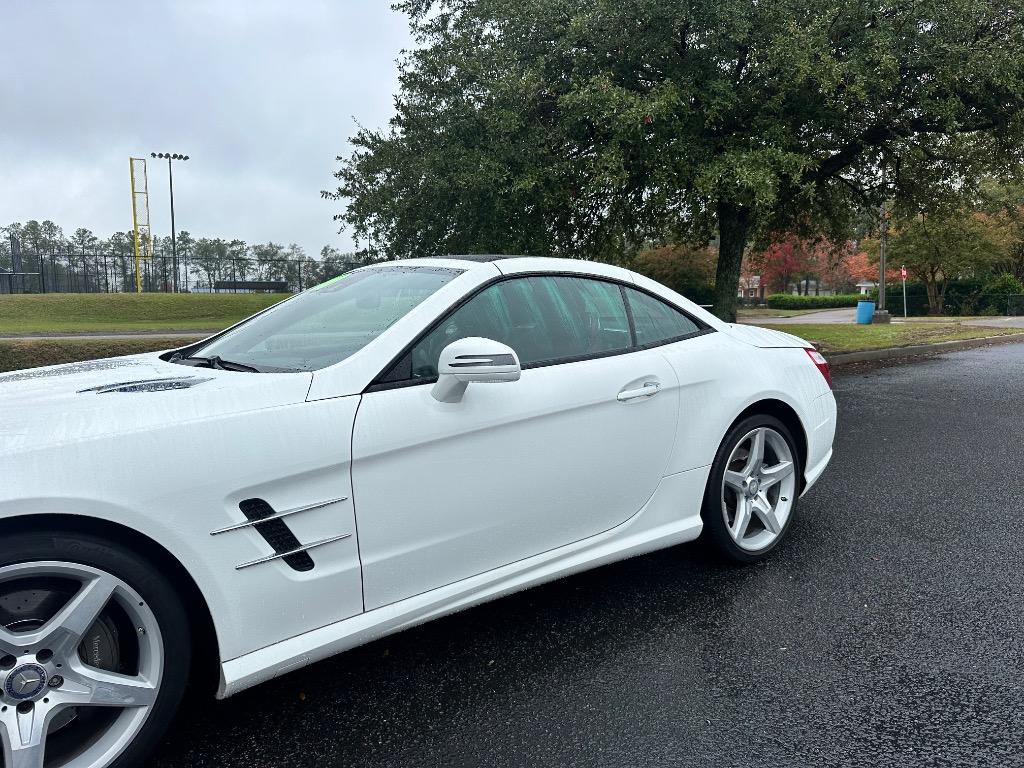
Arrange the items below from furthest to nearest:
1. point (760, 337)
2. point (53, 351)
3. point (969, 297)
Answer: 1. point (969, 297)
2. point (53, 351)
3. point (760, 337)

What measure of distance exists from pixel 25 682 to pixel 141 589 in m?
0.33

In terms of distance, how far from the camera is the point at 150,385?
2.31m

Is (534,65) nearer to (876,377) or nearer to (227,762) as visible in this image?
(876,377)

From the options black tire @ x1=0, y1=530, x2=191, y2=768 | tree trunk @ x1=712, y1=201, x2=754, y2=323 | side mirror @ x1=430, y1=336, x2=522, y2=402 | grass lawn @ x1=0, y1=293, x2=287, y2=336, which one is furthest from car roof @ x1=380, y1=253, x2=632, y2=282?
grass lawn @ x1=0, y1=293, x2=287, y2=336

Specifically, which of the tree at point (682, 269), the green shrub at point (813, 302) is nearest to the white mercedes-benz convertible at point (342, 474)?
the tree at point (682, 269)

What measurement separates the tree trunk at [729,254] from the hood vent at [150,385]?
13.7 m

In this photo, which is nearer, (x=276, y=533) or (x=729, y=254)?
(x=276, y=533)

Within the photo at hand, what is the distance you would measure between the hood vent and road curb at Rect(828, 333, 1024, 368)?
11.9 meters

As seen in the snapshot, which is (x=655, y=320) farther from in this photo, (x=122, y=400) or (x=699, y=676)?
(x=122, y=400)

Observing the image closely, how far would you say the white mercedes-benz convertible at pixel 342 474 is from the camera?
72.4 inches

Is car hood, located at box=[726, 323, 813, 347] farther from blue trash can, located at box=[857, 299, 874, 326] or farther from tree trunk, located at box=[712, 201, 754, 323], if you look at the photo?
blue trash can, located at box=[857, 299, 874, 326]

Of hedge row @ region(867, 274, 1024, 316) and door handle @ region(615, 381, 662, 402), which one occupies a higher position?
hedge row @ region(867, 274, 1024, 316)

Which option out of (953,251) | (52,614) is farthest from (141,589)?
(953,251)

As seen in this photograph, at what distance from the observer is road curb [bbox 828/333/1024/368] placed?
13.0m
